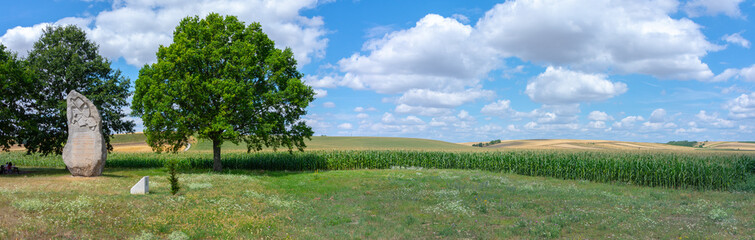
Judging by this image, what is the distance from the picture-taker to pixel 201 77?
33094 millimetres

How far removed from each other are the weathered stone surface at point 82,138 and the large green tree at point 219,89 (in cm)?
535

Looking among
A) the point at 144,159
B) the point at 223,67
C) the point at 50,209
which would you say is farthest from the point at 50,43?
the point at 50,209

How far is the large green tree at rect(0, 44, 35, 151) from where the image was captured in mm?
29000

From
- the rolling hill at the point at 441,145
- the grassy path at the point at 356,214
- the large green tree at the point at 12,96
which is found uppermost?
the large green tree at the point at 12,96

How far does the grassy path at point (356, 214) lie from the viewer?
512 inches

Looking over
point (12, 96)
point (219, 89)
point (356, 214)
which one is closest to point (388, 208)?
point (356, 214)

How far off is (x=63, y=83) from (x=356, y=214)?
107 ft

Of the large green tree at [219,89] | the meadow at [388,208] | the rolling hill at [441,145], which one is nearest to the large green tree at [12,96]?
the large green tree at [219,89]

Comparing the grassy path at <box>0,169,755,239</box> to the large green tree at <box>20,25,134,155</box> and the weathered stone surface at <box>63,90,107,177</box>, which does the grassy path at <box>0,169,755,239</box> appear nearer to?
the weathered stone surface at <box>63,90,107,177</box>

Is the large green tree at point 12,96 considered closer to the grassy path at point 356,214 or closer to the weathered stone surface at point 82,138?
the weathered stone surface at point 82,138

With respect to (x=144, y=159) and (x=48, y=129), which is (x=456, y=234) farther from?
(x=144, y=159)

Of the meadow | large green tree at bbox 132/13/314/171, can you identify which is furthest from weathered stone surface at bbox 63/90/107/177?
large green tree at bbox 132/13/314/171

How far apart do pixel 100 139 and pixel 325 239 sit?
65.5ft

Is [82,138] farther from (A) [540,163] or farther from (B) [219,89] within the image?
(A) [540,163]
